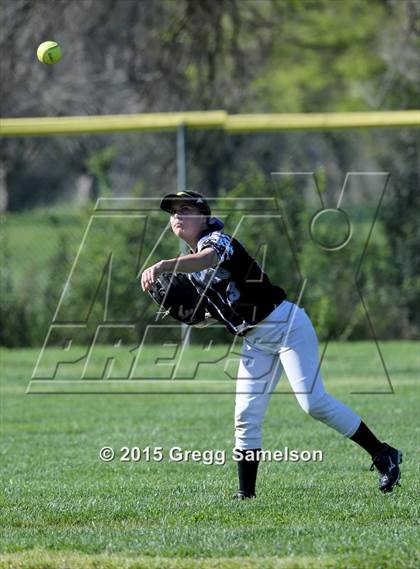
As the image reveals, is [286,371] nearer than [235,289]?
No

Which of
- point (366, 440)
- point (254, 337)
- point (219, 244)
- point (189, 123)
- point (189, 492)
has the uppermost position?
point (219, 244)

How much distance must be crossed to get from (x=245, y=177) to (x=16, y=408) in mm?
5731

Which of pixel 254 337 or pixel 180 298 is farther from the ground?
pixel 180 298

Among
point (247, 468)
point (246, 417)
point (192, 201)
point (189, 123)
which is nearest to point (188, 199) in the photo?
point (192, 201)

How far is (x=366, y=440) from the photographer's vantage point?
6188 millimetres

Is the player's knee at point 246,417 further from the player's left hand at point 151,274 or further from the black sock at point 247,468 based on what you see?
the player's left hand at point 151,274

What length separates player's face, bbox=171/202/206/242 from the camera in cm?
587

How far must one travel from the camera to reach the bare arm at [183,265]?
546 centimetres

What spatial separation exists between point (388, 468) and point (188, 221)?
5.81 ft

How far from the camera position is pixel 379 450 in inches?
244

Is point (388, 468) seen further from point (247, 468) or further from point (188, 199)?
point (188, 199)

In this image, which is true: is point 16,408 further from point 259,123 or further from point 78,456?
point 259,123

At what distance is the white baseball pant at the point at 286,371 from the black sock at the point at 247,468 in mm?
43

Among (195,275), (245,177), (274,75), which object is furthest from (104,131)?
(274,75)
